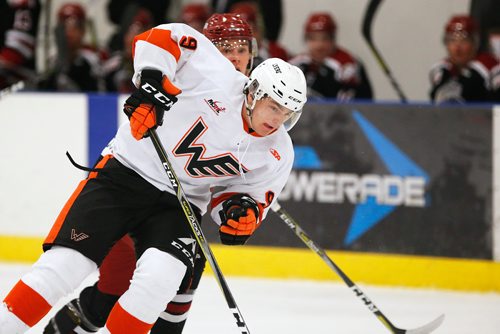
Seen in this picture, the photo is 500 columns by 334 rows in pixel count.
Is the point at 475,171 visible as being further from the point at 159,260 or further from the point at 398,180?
the point at 159,260

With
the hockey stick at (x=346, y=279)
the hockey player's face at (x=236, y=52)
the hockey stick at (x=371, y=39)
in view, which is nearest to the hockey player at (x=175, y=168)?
the hockey player's face at (x=236, y=52)

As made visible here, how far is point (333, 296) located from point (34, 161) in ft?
5.71

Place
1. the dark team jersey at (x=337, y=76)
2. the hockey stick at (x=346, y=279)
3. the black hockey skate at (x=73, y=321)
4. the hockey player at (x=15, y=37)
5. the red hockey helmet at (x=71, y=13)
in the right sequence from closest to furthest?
the black hockey skate at (x=73, y=321), the hockey stick at (x=346, y=279), the dark team jersey at (x=337, y=76), the hockey player at (x=15, y=37), the red hockey helmet at (x=71, y=13)

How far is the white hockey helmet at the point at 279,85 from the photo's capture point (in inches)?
118

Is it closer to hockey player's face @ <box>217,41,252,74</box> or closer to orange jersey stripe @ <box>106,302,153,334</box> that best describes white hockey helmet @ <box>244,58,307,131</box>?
hockey player's face @ <box>217,41,252,74</box>

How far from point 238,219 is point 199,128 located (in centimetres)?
31

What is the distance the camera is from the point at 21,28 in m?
6.48

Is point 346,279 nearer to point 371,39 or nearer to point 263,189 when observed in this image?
point 263,189

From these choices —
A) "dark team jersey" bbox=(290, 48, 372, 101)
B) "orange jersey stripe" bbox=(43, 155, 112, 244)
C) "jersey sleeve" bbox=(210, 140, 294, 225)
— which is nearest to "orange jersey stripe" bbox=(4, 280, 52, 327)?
"orange jersey stripe" bbox=(43, 155, 112, 244)

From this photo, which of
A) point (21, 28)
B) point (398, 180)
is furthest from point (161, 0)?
point (398, 180)

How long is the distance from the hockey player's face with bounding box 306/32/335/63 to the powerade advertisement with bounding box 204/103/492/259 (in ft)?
3.50

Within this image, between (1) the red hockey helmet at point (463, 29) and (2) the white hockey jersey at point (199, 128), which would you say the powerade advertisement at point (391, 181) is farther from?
(2) the white hockey jersey at point (199, 128)

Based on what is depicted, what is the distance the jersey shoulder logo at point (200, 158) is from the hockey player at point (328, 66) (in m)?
2.68

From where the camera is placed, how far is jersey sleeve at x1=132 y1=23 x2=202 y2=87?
3.03 meters
